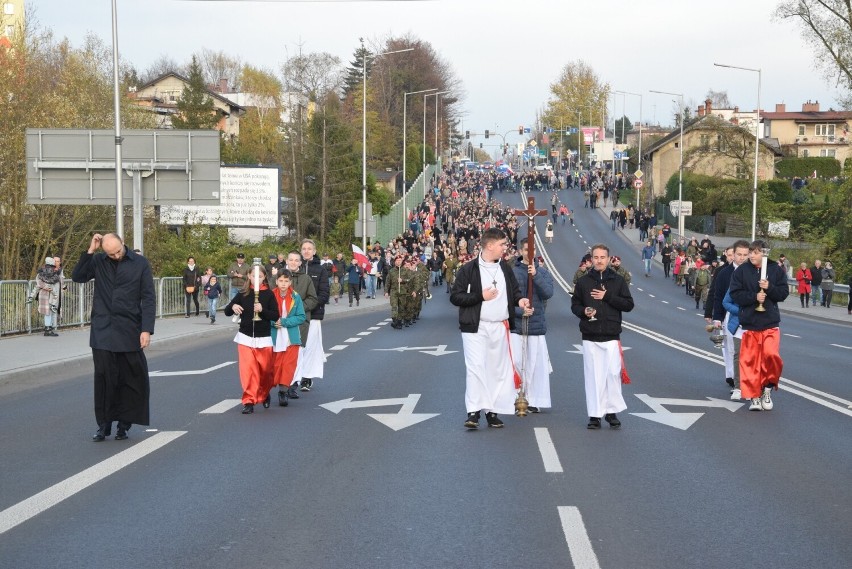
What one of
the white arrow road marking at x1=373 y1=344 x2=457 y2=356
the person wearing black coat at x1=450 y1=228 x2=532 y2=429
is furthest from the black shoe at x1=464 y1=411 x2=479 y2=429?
the white arrow road marking at x1=373 y1=344 x2=457 y2=356

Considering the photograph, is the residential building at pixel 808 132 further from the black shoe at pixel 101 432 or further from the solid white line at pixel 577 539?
the solid white line at pixel 577 539

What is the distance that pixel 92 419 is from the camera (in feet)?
39.1

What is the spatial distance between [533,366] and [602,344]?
138 cm

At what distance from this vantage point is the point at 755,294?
12648 mm

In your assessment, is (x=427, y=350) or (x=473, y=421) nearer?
(x=473, y=421)

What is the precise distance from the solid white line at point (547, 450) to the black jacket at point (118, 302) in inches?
134

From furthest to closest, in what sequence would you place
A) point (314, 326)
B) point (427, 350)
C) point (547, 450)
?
point (427, 350), point (314, 326), point (547, 450)

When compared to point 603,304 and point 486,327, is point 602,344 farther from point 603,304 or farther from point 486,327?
point 486,327

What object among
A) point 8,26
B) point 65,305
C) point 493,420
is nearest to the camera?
point 493,420

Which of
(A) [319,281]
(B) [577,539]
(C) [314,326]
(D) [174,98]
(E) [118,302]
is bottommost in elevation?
(B) [577,539]

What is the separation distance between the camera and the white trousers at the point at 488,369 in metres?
10.8

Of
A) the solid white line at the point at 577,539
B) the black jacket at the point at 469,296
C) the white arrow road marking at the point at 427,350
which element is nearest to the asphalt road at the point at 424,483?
the solid white line at the point at 577,539

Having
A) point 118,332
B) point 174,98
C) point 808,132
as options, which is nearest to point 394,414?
point 118,332

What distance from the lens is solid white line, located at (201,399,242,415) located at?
1245 centimetres
